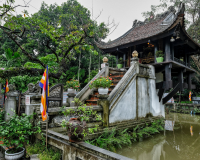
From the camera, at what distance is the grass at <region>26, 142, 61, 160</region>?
2822 millimetres

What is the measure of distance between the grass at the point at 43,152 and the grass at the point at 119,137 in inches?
51.0

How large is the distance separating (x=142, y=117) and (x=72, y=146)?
186 inches

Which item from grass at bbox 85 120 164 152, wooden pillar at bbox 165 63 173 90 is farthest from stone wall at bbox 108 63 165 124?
wooden pillar at bbox 165 63 173 90

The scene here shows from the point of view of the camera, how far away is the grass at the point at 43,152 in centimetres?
282

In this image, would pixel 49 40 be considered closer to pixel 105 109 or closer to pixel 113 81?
pixel 113 81

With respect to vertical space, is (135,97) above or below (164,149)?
above

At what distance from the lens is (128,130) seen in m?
5.71

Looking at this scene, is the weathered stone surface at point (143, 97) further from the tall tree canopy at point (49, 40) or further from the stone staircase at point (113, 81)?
the tall tree canopy at point (49, 40)

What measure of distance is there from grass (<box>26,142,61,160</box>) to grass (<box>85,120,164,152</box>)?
51.0 inches

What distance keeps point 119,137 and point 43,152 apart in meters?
2.80

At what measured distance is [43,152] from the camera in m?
2.99

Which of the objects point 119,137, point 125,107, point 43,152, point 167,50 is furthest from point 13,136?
point 167,50

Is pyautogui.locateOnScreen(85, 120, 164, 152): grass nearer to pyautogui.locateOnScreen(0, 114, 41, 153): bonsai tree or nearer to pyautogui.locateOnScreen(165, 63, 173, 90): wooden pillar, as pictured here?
pyautogui.locateOnScreen(0, 114, 41, 153): bonsai tree

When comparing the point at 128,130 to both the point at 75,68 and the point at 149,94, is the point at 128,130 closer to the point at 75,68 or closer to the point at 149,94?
the point at 149,94
